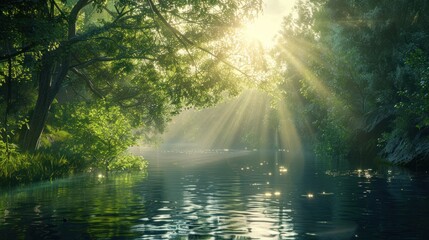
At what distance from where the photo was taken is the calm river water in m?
12.7

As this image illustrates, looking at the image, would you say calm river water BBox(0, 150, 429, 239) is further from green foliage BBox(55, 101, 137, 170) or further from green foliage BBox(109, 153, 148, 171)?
green foliage BBox(109, 153, 148, 171)

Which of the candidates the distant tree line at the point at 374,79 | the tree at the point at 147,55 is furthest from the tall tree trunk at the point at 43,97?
the distant tree line at the point at 374,79

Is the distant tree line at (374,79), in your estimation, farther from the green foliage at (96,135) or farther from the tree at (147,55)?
the green foliage at (96,135)

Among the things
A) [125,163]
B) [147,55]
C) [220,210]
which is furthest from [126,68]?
[220,210]

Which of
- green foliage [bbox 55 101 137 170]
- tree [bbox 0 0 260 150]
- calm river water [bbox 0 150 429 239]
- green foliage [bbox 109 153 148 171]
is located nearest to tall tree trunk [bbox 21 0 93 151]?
tree [bbox 0 0 260 150]

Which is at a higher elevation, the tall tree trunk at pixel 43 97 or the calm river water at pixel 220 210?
the tall tree trunk at pixel 43 97

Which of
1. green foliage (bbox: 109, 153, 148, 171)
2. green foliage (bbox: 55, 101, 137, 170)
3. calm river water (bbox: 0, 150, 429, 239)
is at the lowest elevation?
calm river water (bbox: 0, 150, 429, 239)

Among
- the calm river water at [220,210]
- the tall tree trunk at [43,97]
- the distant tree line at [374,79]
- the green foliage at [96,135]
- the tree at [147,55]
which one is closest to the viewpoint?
the calm river water at [220,210]

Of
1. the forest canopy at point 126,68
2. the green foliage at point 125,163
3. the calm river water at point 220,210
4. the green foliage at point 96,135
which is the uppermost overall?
the forest canopy at point 126,68

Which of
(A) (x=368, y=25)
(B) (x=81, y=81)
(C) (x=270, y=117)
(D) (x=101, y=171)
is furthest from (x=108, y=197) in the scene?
(C) (x=270, y=117)

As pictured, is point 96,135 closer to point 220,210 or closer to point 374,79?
point 220,210

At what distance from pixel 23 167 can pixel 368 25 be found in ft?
94.5

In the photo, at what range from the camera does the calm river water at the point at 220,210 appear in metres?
12.7

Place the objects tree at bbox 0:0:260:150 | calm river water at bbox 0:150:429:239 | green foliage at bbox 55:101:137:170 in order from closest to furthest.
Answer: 1. calm river water at bbox 0:150:429:239
2. tree at bbox 0:0:260:150
3. green foliage at bbox 55:101:137:170
